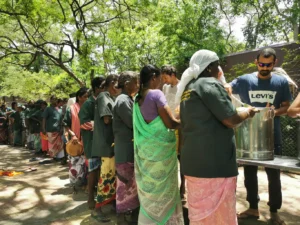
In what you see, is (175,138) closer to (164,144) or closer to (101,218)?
(164,144)

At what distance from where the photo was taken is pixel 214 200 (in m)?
2.38

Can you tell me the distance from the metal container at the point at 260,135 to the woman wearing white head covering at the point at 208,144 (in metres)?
0.20

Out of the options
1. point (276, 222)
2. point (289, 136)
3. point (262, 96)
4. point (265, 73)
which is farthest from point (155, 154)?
point (289, 136)

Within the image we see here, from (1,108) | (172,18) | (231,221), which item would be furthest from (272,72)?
(1,108)

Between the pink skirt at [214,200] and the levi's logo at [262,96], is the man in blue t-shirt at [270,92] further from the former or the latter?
the pink skirt at [214,200]

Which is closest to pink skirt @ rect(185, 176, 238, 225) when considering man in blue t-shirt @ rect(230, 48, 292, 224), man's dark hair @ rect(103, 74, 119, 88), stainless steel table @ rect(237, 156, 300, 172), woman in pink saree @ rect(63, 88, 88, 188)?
stainless steel table @ rect(237, 156, 300, 172)

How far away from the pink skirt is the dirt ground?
124 centimetres

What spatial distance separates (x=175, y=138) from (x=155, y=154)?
28 centimetres

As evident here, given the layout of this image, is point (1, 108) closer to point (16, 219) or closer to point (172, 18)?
point (172, 18)

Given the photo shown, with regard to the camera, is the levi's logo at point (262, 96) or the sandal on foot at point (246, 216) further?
the sandal on foot at point (246, 216)

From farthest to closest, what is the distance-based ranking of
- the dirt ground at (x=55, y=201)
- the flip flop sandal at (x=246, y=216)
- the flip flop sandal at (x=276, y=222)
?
the dirt ground at (x=55, y=201) → the flip flop sandal at (x=246, y=216) → the flip flop sandal at (x=276, y=222)

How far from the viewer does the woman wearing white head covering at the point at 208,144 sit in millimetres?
2255

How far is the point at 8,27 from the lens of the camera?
1417 cm

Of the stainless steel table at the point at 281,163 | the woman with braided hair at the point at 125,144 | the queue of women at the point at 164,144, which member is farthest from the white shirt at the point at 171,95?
the stainless steel table at the point at 281,163
